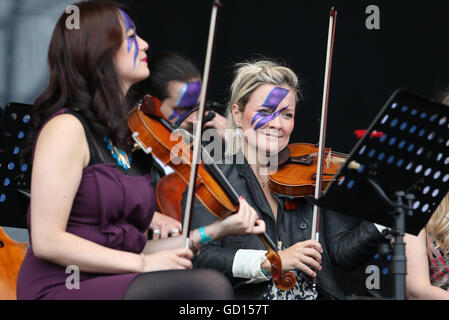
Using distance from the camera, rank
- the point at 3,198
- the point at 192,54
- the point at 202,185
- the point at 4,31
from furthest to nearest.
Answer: the point at 192,54 → the point at 4,31 → the point at 3,198 → the point at 202,185

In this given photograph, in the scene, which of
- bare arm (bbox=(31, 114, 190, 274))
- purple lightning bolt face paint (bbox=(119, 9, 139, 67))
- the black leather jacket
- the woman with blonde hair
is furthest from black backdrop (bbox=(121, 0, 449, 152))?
bare arm (bbox=(31, 114, 190, 274))

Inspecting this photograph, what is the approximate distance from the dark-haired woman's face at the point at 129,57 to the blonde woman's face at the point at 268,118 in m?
0.86

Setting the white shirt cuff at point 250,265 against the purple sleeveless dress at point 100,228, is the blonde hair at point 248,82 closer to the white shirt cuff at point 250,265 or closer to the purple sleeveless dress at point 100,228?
the white shirt cuff at point 250,265

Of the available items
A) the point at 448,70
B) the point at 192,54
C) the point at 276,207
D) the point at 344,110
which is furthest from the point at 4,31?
the point at 448,70

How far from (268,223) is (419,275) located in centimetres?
61

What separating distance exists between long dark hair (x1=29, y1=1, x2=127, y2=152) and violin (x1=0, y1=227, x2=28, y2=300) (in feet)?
1.89

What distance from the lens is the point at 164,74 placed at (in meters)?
3.20

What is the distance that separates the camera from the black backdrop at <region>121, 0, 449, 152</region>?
3676mm

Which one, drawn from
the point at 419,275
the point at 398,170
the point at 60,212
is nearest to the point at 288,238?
the point at 419,275

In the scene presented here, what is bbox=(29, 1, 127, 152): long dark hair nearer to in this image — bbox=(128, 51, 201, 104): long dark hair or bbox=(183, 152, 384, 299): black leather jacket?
bbox=(183, 152, 384, 299): black leather jacket

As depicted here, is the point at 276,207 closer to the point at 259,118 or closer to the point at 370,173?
the point at 259,118

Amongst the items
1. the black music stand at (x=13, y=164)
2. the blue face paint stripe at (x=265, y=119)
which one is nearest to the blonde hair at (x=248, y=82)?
the blue face paint stripe at (x=265, y=119)
